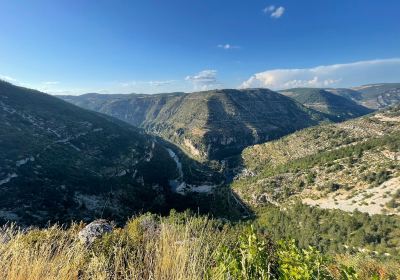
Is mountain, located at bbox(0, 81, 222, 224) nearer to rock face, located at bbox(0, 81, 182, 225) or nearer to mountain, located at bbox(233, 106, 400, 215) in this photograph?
rock face, located at bbox(0, 81, 182, 225)

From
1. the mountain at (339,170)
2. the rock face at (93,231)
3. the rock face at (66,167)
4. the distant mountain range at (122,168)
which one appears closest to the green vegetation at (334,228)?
the mountain at (339,170)

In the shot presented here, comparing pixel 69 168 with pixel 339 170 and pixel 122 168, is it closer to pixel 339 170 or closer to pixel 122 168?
pixel 122 168

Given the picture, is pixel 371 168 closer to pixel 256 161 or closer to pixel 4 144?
pixel 256 161

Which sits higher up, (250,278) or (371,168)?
(250,278)

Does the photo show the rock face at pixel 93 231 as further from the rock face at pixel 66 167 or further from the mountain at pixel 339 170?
the mountain at pixel 339 170

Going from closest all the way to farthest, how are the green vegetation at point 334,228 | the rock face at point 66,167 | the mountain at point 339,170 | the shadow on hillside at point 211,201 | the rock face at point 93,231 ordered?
the rock face at point 93,231, the green vegetation at point 334,228, the rock face at point 66,167, the mountain at point 339,170, the shadow on hillside at point 211,201

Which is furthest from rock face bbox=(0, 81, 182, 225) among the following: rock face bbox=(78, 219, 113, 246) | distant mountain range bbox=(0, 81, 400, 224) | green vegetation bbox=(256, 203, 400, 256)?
rock face bbox=(78, 219, 113, 246)

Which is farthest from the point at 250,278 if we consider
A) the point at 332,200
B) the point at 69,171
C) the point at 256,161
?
the point at 256,161
